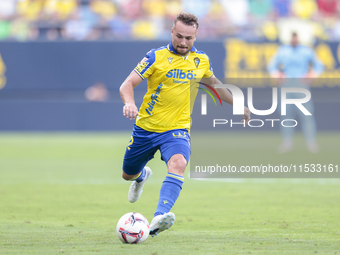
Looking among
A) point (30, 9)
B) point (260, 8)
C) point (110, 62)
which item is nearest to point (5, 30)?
point (30, 9)

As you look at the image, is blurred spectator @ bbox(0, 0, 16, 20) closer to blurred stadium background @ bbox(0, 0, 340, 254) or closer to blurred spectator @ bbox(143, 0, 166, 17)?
blurred stadium background @ bbox(0, 0, 340, 254)

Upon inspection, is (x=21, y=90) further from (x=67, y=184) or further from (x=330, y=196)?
(x=330, y=196)

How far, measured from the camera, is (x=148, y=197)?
24.4ft

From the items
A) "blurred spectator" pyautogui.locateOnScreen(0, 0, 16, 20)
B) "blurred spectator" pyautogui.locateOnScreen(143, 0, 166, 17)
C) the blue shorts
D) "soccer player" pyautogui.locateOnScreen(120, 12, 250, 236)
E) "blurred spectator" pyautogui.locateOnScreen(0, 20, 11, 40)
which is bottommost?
the blue shorts

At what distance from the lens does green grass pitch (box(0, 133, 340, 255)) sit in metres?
4.29

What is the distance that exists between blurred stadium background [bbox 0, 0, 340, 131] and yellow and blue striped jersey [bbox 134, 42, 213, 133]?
12178 mm

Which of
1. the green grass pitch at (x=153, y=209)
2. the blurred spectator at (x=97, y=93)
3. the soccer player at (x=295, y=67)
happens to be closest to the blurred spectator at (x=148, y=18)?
the blurred spectator at (x=97, y=93)

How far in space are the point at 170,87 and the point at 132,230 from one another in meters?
1.56

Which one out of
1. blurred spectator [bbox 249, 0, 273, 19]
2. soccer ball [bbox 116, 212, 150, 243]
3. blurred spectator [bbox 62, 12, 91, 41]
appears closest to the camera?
soccer ball [bbox 116, 212, 150, 243]

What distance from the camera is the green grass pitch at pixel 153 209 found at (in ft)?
14.1

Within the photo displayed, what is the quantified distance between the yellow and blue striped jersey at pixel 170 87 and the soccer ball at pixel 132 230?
115 cm

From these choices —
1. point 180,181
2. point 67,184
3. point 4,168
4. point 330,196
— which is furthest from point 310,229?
point 4,168

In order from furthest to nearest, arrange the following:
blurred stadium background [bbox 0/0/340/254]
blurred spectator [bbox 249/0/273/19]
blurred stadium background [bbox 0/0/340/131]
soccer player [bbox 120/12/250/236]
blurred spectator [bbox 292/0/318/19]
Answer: blurred spectator [bbox 249/0/273/19], blurred spectator [bbox 292/0/318/19], blurred stadium background [bbox 0/0/340/131], blurred stadium background [bbox 0/0/340/254], soccer player [bbox 120/12/250/236]

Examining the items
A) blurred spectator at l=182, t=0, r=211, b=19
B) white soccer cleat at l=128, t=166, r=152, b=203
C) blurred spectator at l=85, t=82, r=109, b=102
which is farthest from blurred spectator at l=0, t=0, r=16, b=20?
white soccer cleat at l=128, t=166, r=152, b=203
